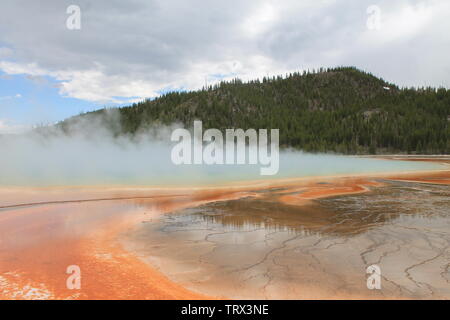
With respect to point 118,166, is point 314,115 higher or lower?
higher

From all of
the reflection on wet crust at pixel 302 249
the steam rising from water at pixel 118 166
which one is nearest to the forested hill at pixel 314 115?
the steam rising from water at pixel 118 166

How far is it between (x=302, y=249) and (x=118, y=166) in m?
27.3

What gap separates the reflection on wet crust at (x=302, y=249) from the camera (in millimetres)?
5027

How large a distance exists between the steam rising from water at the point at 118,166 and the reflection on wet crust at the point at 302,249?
35.2ft

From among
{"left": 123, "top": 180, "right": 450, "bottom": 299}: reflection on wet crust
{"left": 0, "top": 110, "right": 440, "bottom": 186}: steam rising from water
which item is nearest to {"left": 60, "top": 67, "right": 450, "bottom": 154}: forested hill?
{"left": 0, "top": 110, "right": 440, "bottom": 186}: steam rising from water

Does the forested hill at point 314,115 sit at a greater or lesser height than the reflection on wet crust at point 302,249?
greater

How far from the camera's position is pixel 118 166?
31203mm

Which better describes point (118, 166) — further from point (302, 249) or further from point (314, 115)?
point (314, 115)

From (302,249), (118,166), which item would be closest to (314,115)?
(118,166)

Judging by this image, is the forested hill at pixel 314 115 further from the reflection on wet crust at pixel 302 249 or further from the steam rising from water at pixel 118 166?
the reflection on wet crust at pixel 302 249

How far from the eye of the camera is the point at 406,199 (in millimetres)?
13375

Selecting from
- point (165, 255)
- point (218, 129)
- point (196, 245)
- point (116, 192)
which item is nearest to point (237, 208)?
point (196, 245)

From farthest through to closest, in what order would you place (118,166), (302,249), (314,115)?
(314,115)
(118,166)
(302,249)
